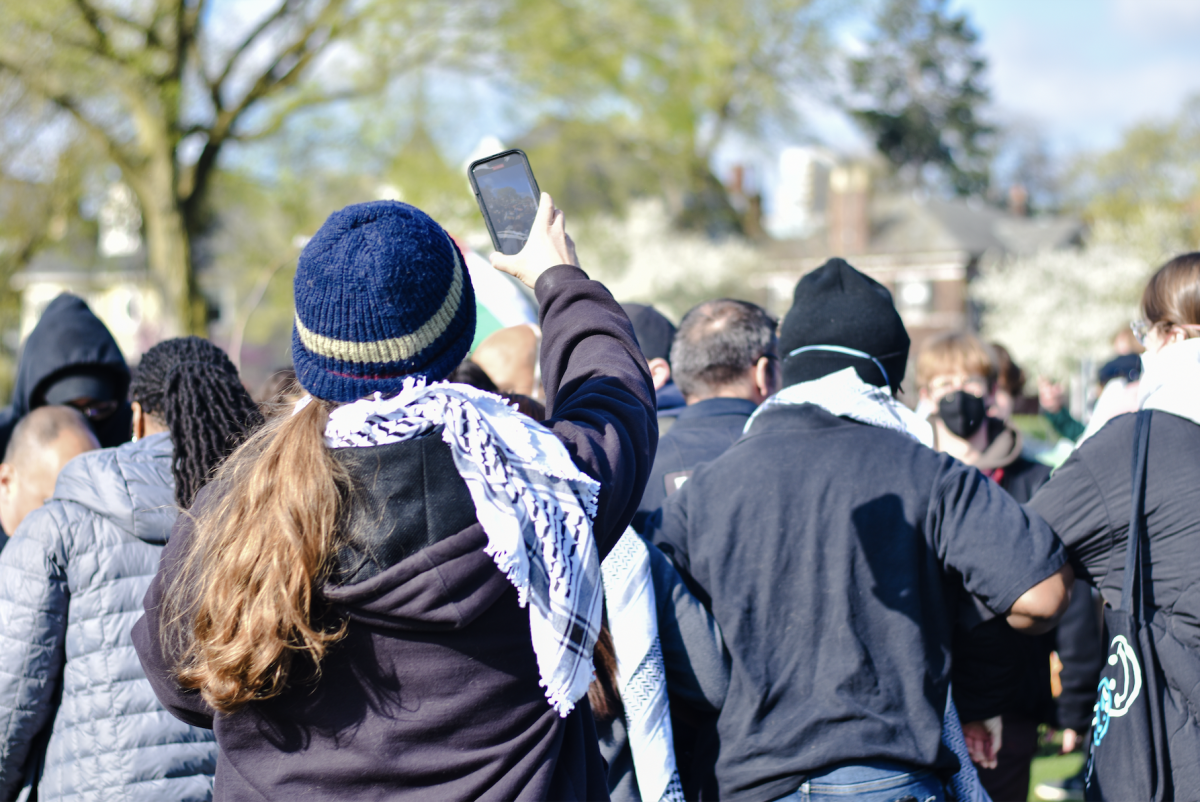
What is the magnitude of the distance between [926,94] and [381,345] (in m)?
56.8

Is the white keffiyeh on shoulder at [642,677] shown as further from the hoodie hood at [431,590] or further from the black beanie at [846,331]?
the hoodie hood at [431,590]

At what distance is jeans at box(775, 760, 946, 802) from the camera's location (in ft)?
7.23

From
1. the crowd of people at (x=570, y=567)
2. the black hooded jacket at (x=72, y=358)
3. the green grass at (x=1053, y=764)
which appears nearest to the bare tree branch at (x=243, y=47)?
the black hooded jacket at (x=72, y=358)

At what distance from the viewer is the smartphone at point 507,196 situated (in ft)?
5.80

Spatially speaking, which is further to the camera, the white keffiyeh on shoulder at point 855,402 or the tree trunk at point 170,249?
the tree trunk at point 170,249

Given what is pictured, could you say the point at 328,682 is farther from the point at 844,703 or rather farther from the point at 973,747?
the point at 973,747

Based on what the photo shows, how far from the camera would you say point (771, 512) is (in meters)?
2.34

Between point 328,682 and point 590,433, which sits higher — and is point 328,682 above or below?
below

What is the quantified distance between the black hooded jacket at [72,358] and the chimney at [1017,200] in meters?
56.7

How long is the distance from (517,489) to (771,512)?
1.08 m

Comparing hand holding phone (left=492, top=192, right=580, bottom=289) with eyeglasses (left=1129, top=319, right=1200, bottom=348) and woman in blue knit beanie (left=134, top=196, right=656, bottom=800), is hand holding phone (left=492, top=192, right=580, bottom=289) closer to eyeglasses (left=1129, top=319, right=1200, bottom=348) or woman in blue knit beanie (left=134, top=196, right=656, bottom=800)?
woman in blue knit beanie (left=134, top=196, right=656, bottom=800)

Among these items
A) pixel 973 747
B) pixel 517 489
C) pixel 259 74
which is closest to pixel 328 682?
pixel 517 489

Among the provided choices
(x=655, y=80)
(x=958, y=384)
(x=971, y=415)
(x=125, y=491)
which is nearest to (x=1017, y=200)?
(x=655, y=80)

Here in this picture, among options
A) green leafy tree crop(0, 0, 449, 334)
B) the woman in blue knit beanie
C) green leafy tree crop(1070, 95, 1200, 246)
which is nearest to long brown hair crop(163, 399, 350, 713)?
the woman in blue knit beanie
